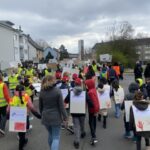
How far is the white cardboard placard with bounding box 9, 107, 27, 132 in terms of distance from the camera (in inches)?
328

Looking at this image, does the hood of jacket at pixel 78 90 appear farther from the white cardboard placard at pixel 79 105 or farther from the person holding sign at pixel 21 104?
the person holding sign at pixel 21 104

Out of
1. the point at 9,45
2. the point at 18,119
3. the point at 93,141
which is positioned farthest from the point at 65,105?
the point at 9,45

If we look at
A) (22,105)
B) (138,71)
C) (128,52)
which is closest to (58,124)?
(22,105)

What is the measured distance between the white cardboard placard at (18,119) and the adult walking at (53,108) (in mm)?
1178

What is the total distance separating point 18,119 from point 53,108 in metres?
1.47

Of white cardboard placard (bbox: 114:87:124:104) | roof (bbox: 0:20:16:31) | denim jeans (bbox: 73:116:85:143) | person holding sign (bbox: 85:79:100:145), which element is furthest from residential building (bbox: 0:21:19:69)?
denim jeans (bbox: 73:116:85:143)

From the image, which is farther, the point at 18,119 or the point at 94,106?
the point at 94,106

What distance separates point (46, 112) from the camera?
7.23 meters

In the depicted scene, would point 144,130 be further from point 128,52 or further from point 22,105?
point 128,52

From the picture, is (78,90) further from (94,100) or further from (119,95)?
(119,95)

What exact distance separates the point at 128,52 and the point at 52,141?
70.3m

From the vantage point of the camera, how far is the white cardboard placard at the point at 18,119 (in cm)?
833

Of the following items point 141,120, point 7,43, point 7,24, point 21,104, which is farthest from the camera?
point 7,24

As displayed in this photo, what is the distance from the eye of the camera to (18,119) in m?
8.36
